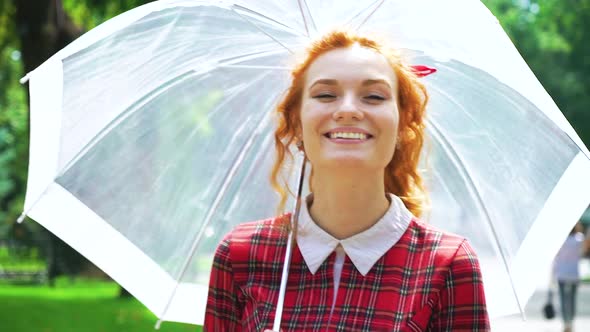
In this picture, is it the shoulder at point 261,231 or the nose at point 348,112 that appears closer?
the nose at point 348,112

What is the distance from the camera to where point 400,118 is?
10.2 feet

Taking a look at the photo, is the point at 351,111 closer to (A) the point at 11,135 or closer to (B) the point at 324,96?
(B) the point at 324,96

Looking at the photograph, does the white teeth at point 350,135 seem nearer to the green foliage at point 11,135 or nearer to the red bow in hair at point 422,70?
the red bow in hair at point 422,70

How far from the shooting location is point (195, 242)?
3.71m

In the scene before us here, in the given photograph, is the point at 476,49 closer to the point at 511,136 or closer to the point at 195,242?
the point at 511,136

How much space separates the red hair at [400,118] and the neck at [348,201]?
0.20m

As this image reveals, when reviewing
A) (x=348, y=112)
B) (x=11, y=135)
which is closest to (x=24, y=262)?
(x=11, y=135)

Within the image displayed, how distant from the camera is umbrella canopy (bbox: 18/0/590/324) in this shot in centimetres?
327

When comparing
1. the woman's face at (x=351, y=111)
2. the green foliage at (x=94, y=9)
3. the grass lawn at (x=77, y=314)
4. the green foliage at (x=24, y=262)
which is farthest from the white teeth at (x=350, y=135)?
the green foliage at (x=24, y=262)

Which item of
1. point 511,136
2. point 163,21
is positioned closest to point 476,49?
point 511,136

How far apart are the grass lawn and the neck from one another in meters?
8.73

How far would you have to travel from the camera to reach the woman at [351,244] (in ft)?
9.28

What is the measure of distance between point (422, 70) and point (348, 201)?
551mm

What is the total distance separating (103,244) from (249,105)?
715 mm
